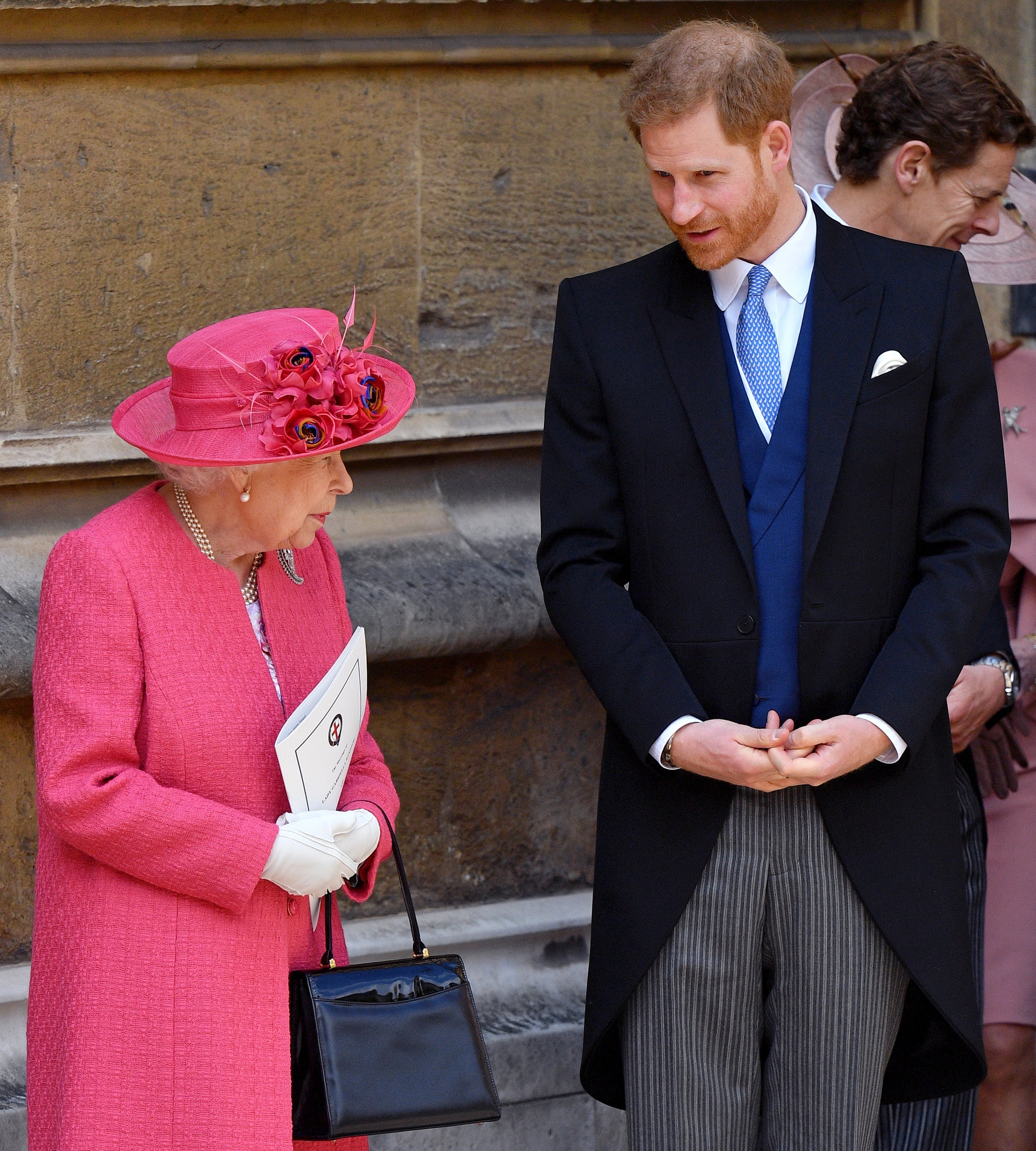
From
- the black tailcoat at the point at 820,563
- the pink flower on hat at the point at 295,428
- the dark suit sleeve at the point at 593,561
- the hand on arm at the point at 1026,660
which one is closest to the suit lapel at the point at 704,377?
the black tailcoat at the point at 820,563

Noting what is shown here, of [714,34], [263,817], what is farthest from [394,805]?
[714,34]

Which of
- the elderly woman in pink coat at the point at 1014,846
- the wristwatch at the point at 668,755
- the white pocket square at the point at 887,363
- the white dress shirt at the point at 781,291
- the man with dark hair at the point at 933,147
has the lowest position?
the elderly woman in pink coat at the point at 1014,846

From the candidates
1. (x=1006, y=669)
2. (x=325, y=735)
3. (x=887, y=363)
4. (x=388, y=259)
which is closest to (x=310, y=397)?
(x=325, y=735)

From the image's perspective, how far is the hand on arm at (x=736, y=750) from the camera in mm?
2254

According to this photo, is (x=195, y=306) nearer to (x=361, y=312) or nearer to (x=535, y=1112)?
(x=361, y=312)

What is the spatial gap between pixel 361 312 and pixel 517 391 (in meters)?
0.41

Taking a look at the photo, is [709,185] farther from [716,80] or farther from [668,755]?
[668,755]

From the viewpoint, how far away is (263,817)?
91.8 inches

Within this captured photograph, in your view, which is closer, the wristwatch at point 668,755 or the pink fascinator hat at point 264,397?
the pink fascinator hat at point 264,397

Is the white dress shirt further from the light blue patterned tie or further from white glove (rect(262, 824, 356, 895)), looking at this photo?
white glove (rect(262, 824, 356, 895))

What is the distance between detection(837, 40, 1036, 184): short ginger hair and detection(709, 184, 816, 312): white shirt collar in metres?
0.56

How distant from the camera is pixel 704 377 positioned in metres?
2.43

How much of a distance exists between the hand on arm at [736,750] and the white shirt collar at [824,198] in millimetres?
907

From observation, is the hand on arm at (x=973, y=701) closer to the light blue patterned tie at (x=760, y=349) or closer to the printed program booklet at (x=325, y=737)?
the light blue patterned tie at (x=760, y=349)
